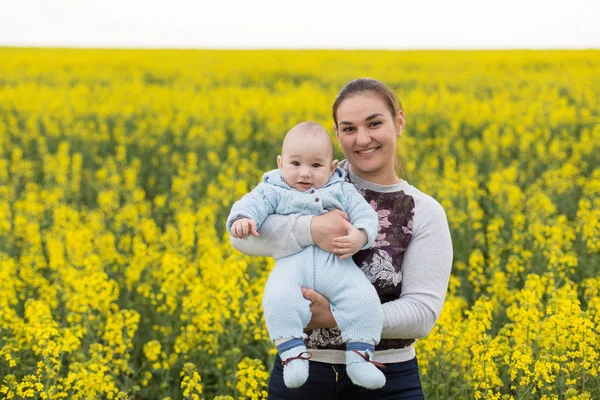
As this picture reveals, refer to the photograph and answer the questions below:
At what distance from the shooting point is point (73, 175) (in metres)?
10.9

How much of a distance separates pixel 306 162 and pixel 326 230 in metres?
0.33

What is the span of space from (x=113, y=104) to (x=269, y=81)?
27.5 ft

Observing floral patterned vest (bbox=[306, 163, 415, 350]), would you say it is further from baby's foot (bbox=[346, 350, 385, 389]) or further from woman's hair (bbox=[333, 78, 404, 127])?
woman's hair (bbox=[333, 78, 404, 127])

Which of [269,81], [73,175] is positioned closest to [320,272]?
[73,175]

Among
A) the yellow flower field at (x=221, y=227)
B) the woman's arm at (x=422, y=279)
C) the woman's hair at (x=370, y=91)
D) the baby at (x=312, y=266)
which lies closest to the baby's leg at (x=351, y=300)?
the baby at (x=312, y=266)

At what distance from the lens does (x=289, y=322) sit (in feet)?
8.97

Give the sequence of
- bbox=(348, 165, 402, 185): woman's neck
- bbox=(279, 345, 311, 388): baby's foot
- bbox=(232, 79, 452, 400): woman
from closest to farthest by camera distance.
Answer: bbox=(279, 345, 311, 388): baby's foot < bbox=(232, 79, 452, 400): woman < bbox=(348, 165, 402, 185): woman's neck

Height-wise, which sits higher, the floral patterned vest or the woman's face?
the woman's face

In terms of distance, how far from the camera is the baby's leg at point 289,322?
273cm

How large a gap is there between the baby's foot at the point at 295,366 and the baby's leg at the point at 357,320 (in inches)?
6.9

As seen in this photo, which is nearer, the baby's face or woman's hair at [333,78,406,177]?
the baby's face

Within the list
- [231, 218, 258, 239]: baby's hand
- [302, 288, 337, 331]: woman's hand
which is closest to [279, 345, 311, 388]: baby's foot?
[302, 288, 337, 331]: woman's hand

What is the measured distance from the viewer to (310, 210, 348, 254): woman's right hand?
9.17 ft

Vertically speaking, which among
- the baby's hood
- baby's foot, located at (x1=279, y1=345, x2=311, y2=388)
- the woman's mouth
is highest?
the woman's mouth
